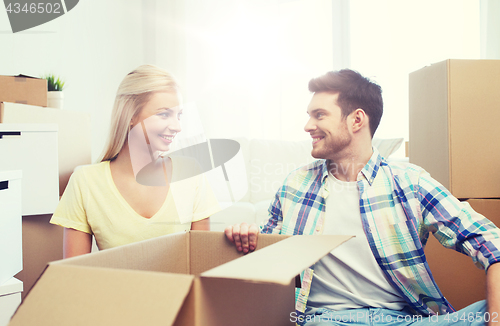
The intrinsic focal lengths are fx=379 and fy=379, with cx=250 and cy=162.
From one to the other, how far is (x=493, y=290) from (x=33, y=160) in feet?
4.38

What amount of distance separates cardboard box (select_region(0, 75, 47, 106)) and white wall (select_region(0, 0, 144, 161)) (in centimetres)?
64

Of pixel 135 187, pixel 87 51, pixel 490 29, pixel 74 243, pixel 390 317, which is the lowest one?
pixel 390 317

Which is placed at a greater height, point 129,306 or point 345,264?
point 129,306

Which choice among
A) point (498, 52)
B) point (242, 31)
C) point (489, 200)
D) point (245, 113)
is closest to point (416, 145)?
point (489, 200)

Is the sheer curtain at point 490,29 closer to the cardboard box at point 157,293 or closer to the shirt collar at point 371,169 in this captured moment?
the shirt collar at point 371,169

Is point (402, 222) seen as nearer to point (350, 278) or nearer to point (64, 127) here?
point (350, 278)

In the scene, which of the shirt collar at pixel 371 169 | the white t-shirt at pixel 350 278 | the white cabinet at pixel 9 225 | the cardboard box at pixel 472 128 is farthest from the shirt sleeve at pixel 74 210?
the cardboard box at pixel 472 128

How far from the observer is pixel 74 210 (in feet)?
2.99

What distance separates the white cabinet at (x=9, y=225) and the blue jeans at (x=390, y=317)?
719mm

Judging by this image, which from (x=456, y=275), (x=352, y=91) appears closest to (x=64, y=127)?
(x=352, y=91)

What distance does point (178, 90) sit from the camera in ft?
3.30

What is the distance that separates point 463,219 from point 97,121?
248cm

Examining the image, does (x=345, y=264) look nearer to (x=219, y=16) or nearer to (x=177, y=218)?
(x=177, y=218)

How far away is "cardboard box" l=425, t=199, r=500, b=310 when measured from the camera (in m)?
1.41
